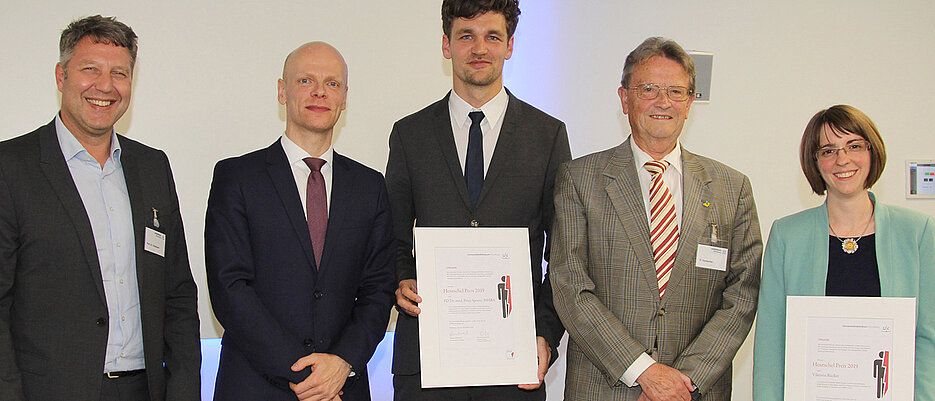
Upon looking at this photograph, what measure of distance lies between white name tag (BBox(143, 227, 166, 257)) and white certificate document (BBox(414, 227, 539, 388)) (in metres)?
0.95

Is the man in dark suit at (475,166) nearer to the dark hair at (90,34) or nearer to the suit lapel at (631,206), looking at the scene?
the suit lapel at (631,206)

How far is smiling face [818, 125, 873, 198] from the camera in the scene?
2494 millimetres

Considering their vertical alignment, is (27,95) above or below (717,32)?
below

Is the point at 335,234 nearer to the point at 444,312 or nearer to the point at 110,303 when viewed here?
the point at 444,312

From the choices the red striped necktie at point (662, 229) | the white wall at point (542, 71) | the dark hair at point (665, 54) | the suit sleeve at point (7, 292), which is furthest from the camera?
the white wall at point (542, 71)

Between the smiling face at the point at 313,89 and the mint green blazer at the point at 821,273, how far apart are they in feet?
5.81

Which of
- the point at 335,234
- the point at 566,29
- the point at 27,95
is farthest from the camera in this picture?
the point at 566,29

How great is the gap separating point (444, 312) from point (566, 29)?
247cm

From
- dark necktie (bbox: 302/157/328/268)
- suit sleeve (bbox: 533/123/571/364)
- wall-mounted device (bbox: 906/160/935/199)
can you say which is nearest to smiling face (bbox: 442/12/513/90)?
suit sleeve (bbox: 533/123/571/364)

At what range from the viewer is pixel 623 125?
4582 millimetres

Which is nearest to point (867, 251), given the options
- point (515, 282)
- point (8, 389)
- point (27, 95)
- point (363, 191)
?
point (515, 282)

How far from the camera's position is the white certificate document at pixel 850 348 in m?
2.32

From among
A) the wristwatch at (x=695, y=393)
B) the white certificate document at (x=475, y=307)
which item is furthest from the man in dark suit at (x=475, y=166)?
the wristwatch at (x=695, y=393)

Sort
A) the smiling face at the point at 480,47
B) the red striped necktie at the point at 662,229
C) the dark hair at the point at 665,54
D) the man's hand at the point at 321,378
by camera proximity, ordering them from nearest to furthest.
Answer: the man's hand at the point at 321,378, the red striped necktie at the point at 662,229, the dark hair at the point at 665,54, the smiling face at the point at 480,47
